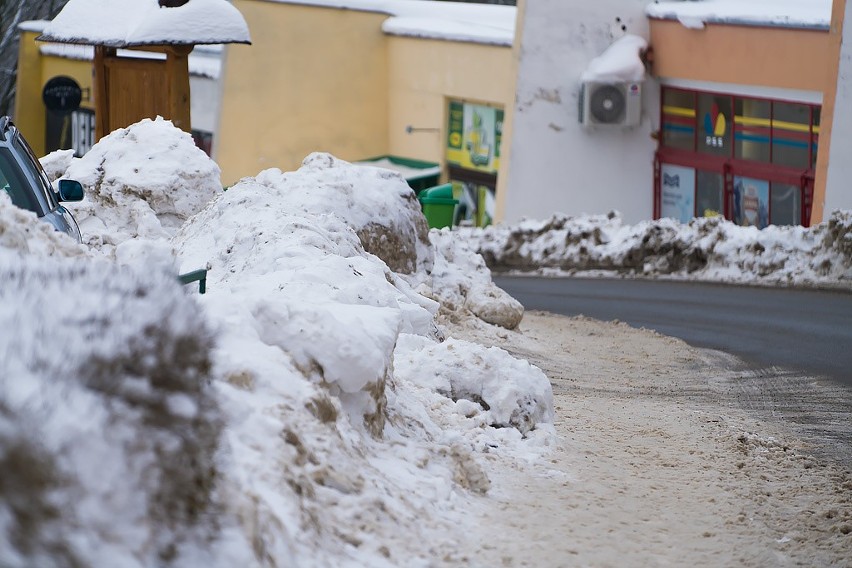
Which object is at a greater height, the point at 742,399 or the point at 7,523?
the point at 7,523

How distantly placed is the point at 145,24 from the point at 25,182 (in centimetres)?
644

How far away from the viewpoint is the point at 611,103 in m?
25.1

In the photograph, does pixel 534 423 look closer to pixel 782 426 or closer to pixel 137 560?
pixel 782 426

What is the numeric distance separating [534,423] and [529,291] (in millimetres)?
10076

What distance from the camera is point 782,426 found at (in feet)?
29.2

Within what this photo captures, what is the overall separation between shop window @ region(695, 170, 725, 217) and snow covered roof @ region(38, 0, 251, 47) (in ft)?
37.6

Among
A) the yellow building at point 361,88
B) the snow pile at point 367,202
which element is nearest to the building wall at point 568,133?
the yellow building at point 361,88

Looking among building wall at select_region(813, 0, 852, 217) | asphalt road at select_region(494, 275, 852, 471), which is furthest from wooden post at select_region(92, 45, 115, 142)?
building wall at select_region(813, 0, 852, 217)

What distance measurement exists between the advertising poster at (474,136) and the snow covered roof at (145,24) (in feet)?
44.2

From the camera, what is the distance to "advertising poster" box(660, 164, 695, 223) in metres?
25.0

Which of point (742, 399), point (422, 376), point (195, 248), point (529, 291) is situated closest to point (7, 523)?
point (422, 376)

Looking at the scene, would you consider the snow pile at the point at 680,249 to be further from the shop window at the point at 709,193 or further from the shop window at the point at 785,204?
the shop window at the point at 709,193

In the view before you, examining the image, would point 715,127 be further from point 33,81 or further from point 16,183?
point 33,81

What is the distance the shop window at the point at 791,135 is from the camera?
864 inches
